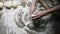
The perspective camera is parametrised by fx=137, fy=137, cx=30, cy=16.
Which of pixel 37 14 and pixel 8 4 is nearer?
pixel 37 14

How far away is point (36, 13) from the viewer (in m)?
0.81

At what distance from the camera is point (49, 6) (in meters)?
0.86

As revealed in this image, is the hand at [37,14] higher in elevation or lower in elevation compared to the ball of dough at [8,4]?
lower

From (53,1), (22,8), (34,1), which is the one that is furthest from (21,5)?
(53,1)

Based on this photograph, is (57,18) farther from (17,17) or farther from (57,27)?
(17,17)

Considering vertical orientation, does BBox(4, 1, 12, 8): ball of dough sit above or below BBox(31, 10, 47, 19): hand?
above

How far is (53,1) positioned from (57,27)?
166 millimetres

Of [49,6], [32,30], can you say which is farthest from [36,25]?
A: [49,6]

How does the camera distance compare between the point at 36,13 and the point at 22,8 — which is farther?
the point at 22,8

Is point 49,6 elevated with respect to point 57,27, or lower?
elevated

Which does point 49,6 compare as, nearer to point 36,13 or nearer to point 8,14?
point 36,13

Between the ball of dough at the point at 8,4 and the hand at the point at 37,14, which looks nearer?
the hand at the point at 37,14

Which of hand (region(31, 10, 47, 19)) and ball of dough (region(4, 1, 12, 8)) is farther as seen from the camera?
ball of dough (region(4, 1, 12, 8))

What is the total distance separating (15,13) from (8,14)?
50 mm
